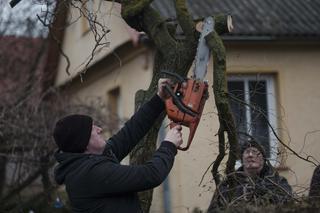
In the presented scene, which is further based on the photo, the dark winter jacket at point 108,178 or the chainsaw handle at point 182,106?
the chainsaw handle at point 182,106

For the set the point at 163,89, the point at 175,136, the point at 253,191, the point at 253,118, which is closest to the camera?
the point at 175,136

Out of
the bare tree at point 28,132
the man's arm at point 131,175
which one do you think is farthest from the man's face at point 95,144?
the bare tree at point 28,132

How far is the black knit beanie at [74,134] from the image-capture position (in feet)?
13.9

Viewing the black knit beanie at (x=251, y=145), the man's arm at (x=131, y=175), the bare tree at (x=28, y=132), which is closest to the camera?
the man's arm at (x=131, y=175)

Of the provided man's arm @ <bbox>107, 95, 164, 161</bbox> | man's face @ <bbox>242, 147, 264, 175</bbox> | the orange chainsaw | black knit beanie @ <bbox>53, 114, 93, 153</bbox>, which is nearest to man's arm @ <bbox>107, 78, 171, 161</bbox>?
man's arm @ <bbox>107, 95, 164, 161</bbox>

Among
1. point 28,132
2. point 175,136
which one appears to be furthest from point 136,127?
point 28,132

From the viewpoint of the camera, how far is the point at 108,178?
4.05 metres

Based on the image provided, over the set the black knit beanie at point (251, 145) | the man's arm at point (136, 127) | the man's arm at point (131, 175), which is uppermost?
the man's arm at point (136, 127)

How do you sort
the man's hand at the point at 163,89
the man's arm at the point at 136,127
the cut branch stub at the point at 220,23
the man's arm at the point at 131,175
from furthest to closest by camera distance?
the cut branch stub at the point at 220,23 → the man's arm at the point at 136,127 → the man's hand at the point at 163,89 → the man's arm at the point at 131,175

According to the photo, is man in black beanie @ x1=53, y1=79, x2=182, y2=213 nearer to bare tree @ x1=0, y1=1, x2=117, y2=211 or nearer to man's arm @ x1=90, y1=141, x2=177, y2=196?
man's arm @ x1=90, y1=141, x2=177, y2=196

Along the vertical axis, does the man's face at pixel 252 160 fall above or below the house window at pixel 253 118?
below

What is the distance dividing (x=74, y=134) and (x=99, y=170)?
30 cm

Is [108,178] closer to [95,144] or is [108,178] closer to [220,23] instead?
[95,144]

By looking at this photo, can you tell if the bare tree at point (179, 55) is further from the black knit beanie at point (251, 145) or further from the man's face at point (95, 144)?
the man's face at point (95, 144)
